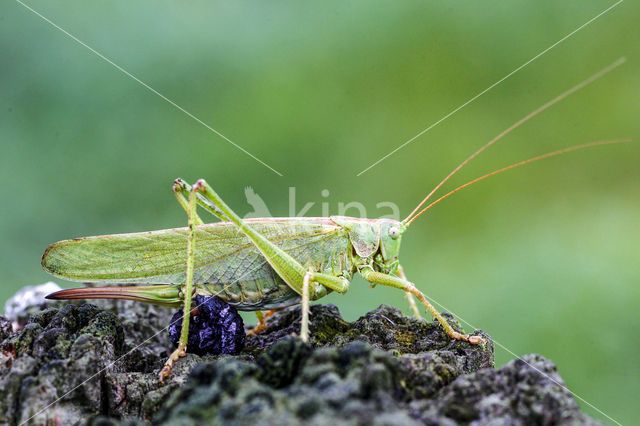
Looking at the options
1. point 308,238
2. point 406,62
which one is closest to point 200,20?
point 406,62

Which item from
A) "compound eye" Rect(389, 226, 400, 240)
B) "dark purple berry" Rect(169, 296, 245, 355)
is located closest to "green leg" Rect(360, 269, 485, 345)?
"compound eye" Rect(389, 226, 400, 240)

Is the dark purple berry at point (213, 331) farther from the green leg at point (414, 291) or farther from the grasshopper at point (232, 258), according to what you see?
the green leg at point (414, 291)

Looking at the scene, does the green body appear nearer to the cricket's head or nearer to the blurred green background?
the cricket's head

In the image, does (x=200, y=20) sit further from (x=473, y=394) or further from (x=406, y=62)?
(x=473, y=394)

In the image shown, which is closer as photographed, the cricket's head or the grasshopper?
the grasshopper

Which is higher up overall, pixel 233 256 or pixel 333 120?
pixel 333 120

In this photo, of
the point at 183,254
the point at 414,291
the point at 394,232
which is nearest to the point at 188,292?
the point at 183,254

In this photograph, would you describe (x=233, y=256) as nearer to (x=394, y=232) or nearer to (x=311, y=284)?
(x=311, y=284)
